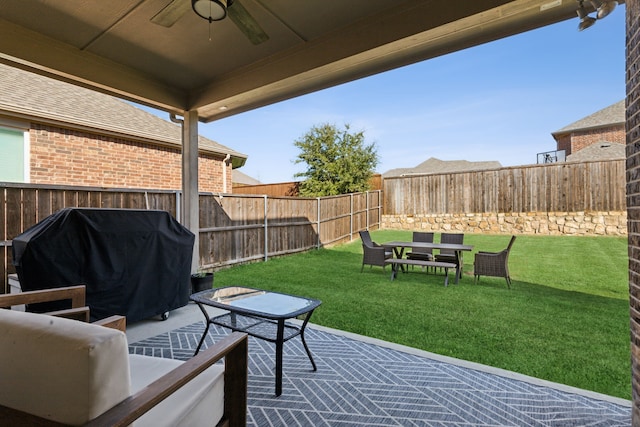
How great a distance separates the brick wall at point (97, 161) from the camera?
7051 millimetres

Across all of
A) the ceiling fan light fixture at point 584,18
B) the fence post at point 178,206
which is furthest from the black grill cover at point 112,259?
the ceiling fan light fixture at point 584,18

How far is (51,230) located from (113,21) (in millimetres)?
2251

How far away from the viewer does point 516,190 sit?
1256 cm

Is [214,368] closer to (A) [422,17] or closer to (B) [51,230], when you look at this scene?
(B) [51,230]

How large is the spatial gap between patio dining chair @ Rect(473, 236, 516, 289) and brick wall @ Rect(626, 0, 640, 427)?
440 cm

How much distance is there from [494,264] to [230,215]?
232 inches

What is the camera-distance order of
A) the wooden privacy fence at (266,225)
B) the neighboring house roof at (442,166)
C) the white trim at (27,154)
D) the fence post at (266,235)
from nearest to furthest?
the white trim at (27,154) → the wooden privacy fence at (266,225) → the fence post at (266,235) → the neighboring house roof at (442,166)

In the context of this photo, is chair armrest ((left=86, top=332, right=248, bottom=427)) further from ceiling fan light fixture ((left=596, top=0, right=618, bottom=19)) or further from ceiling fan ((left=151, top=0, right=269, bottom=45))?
ceiling fan light fixture ((left=596, top=0, right=618, bottom=19))

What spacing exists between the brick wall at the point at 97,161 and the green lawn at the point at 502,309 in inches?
149

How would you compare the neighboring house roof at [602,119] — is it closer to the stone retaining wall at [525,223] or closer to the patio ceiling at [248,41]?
the stone retaining wall at [525,223]

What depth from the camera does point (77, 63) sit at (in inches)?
157

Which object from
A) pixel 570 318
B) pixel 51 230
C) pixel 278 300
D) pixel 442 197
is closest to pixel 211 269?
pixel 51 230

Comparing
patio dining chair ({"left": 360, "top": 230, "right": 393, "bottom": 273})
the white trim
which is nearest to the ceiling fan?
patio dining chair ({"left": 360, "top": 230, "right": 393, "bottom": 273})

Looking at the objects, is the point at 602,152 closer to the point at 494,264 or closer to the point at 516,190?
the point at 516,190
